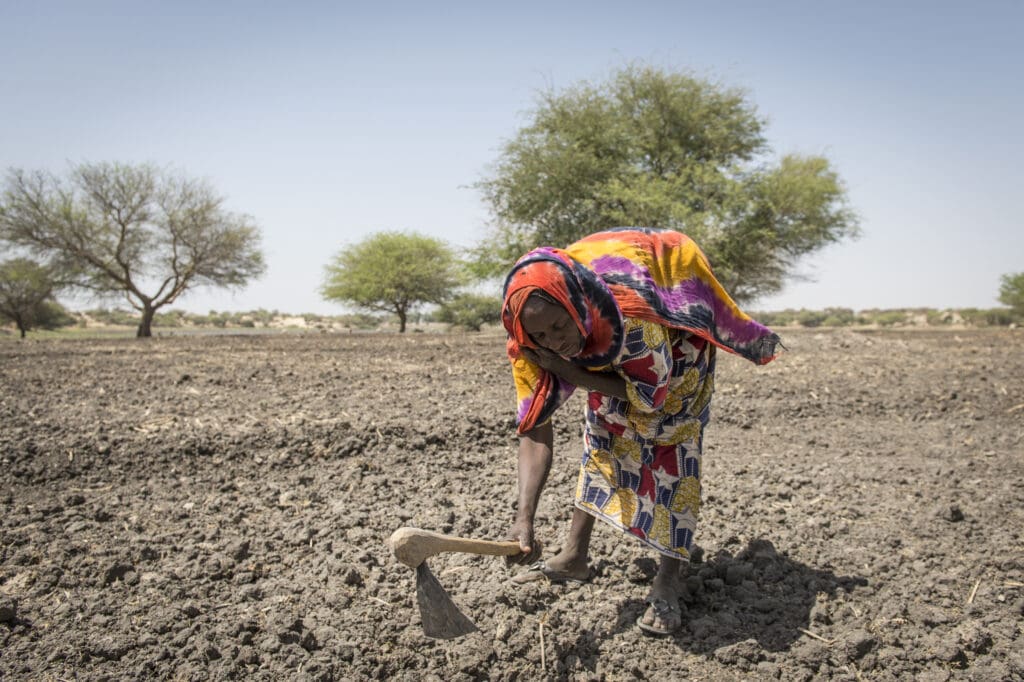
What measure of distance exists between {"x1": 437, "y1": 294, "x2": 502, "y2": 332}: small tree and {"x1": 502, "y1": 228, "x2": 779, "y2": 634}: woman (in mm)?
21424

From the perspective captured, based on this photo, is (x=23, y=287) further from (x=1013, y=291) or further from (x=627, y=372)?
(x=1013, y=291)

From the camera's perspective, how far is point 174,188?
73.4 ft

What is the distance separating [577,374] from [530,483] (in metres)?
0.47

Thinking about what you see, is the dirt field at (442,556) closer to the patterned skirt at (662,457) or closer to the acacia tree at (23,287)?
the patterned skirt at (662,457)

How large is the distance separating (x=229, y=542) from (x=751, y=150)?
20338 millimetres

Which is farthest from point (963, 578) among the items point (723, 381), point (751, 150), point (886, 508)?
point (751, 150)

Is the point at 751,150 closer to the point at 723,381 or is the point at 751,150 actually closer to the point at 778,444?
the point at 723,381

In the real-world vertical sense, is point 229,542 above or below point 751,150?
below

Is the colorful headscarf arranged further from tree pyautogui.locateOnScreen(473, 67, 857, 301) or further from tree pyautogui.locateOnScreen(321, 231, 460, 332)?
tree pyautogui.locateOnScreen(321, 231, 460, 332)

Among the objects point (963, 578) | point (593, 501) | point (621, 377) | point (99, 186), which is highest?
point (99, 186)

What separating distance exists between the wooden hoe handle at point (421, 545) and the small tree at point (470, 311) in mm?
21833

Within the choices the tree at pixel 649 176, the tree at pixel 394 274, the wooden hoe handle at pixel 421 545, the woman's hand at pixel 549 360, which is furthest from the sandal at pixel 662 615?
the tree at pixel 394 274

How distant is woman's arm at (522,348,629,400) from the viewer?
2.11m

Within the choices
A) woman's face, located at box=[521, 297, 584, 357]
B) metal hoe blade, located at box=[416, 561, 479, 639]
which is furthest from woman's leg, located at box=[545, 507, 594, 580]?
woman's face, located at box=[521, 297, 584, 357]
